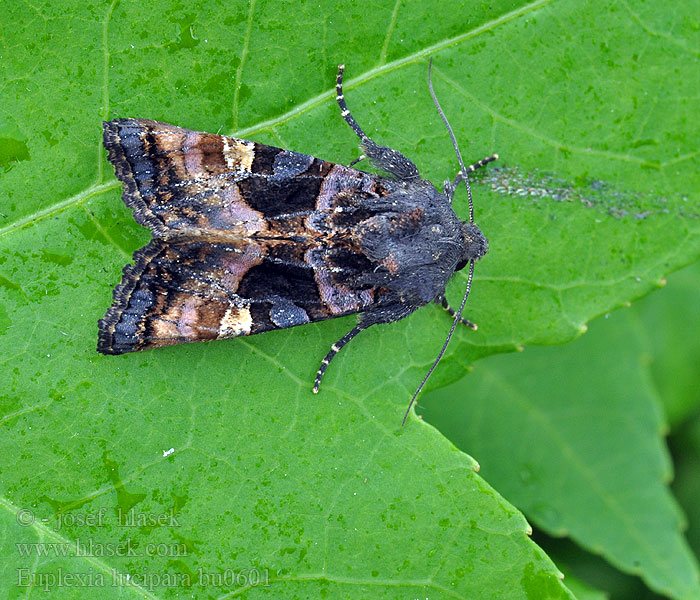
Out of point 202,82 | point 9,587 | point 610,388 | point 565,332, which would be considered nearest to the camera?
point 9,587

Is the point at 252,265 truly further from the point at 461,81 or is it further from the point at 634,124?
the point at 634,124

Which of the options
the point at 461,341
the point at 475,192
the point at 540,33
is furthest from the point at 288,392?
the point at 540,33

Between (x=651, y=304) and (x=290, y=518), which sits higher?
(x=651, y=304)

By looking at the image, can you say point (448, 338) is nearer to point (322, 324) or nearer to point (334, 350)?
point (334, 350)

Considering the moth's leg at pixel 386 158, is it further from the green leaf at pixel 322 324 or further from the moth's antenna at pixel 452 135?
the moth's antenna at pixel 452 135

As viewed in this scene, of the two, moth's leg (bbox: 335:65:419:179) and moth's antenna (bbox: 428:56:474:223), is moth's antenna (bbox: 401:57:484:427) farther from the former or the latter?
moth's leg (bbox: 335:65:419:179)

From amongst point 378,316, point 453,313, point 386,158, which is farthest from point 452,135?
point 378,316

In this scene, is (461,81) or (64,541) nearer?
(64,541)

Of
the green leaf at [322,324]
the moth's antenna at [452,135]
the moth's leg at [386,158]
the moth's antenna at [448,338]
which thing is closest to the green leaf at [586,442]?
the moth's antenna at [448,338]
